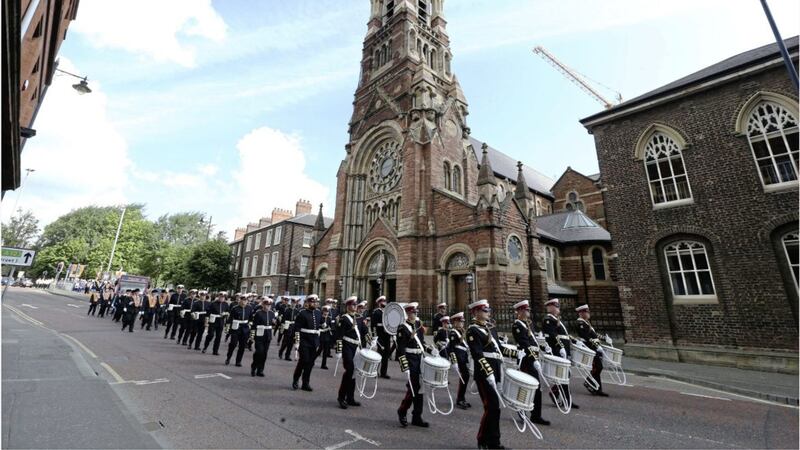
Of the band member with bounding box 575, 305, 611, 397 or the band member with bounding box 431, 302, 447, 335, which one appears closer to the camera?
the band member with bounding box 575, 305, 611, 397

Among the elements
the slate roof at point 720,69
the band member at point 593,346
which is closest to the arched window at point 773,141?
the slate roof at point 720,69

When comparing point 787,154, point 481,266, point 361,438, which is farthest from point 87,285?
point 787,154

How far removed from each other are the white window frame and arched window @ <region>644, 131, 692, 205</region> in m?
1.70

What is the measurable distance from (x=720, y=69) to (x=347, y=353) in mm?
16767

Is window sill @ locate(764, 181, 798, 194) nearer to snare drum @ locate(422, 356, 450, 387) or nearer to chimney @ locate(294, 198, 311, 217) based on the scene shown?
snare drum @ locate(422, 356, 450, 387)

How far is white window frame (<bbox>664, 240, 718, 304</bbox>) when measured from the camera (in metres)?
11.6

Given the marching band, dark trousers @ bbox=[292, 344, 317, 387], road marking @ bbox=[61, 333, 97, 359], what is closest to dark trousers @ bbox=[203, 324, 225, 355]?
the marching band

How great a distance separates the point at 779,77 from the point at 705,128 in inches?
87.4

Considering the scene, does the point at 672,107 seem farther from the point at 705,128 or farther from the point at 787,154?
the point at 787,154

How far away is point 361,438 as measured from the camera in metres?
4.79

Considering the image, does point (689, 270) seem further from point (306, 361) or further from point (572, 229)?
point (306, 361)

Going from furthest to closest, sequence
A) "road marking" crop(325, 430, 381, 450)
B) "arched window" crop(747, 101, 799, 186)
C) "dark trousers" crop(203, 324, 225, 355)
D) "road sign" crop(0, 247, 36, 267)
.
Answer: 1. "dark trousers" crop(203, 324, 225, 355)
2. "arched window" crop(747, 101, 799, 186)
3. "road sign" crop(0, 247, 36, 267)
4. "road marking" crop(325, 430, 381, 450)

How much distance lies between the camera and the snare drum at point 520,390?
4.44 metres

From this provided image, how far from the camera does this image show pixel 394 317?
7.38 meters
